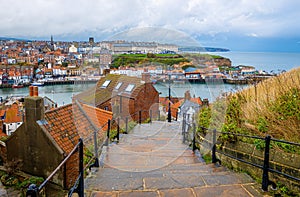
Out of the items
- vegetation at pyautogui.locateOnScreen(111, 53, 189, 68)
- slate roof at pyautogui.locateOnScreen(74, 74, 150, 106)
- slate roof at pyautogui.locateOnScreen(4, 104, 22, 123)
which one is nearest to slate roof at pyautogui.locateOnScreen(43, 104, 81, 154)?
slate roof at pyautogui.locateOnScreen(74, 74, 150, 106)

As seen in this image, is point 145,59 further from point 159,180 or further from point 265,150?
point 265,150

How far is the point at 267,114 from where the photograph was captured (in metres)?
3.76

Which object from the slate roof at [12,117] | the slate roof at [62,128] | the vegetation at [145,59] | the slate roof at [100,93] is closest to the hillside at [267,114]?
the vegetation at [145,59]

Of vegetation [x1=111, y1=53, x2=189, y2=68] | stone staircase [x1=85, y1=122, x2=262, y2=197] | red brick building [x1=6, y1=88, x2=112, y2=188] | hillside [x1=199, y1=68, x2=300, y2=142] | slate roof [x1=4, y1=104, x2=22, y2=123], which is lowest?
slate roof [x1=4, y1=104, x2=22, y2=123]

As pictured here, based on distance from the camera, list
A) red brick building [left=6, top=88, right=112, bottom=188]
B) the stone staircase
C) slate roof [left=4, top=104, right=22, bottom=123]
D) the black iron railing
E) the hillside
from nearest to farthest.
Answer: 1. the black iron railing
2. the stone staircase
3. the hillside
4. red brick building [left=6, top=88, right=112, bottom=188]
5. slate roof [left=4, top=104, right=22, bottom=123]

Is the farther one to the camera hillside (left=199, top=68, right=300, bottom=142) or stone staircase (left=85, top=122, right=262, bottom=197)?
hillside (left=199, top=68, right=300, bottom=142)

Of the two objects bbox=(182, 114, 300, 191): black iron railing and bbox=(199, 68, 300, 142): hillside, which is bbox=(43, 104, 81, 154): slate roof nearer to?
bbox=(182, 114, 300, 191): black iron railing

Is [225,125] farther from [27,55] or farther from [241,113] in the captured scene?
[27,55]

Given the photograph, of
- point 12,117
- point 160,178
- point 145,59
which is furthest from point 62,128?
point 12,117

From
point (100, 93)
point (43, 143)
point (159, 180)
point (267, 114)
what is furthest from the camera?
point (43, 143)

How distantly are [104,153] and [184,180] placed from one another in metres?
1.90

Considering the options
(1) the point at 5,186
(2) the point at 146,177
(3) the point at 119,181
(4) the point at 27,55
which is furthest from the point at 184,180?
(4) the point at 27,55

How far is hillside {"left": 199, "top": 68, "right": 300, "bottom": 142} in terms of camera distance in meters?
3.32

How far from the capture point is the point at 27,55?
111m
